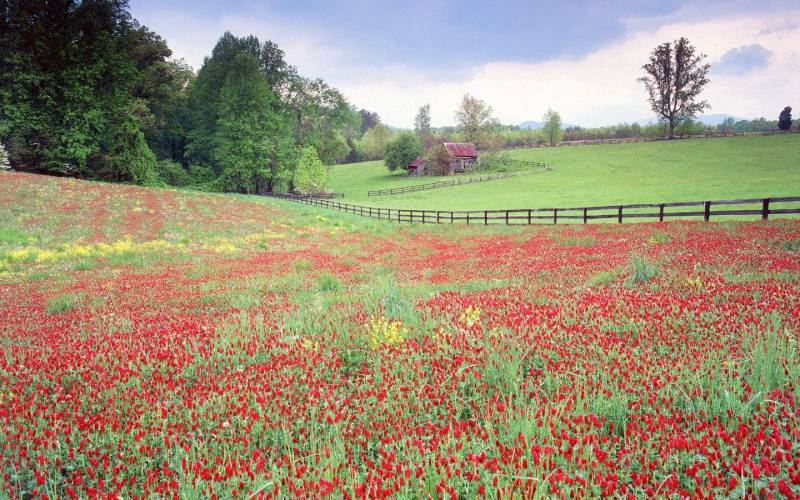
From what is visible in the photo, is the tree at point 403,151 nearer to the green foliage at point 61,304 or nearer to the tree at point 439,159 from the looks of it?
the tree at point 439,159

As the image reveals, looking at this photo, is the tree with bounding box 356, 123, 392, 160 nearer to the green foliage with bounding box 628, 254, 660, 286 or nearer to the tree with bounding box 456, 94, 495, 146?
the tree with bounding box 456, 94, 495, 146

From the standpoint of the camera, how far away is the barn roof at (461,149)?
92375mm

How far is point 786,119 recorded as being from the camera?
92625mm

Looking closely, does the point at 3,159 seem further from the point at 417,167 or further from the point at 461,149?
the point at 461,149

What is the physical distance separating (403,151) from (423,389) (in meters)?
92.4

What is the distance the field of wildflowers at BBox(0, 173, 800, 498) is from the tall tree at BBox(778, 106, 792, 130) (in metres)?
117

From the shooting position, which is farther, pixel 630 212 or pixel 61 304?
pixel 630 212

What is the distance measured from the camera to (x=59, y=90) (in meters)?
43.7

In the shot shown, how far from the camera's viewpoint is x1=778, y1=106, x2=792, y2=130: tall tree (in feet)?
303

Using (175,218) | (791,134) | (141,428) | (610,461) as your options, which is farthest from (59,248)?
(791,134)

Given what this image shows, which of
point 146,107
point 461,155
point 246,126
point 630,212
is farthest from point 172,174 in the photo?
point 461,155

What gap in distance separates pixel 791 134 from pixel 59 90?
11865 centimetres

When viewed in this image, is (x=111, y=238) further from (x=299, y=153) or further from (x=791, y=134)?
(x=791, y=134)

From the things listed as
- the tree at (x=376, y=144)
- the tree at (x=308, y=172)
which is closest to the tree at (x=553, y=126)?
the tree at (x=376, y=144)
